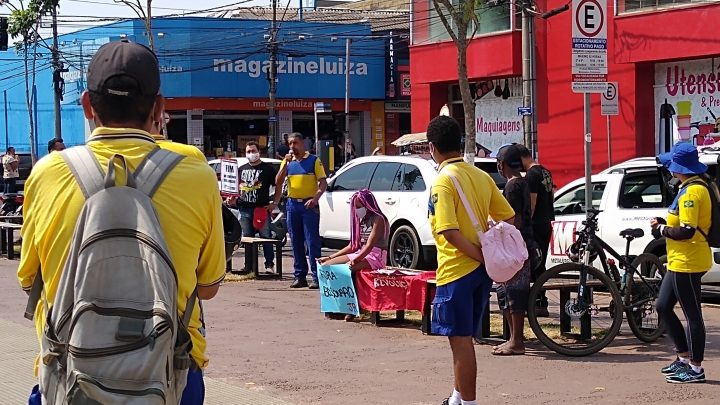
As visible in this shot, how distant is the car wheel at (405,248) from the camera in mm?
15844

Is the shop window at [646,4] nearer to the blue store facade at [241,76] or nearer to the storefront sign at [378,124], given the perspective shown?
the blue store facade at [241,76]

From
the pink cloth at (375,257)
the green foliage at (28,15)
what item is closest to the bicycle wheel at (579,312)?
the pink cloth at (375,257)

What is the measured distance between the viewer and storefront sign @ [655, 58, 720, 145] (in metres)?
23.6

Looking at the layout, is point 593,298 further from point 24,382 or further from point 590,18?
point 24,382

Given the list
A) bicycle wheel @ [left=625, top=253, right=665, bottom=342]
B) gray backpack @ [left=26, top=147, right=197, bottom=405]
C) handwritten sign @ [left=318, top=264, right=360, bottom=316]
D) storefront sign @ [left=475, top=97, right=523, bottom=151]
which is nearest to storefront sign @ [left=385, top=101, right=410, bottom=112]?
storefront sign @ [left=475, top=97, right=523, bottom=151]

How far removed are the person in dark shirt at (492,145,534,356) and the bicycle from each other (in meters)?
0.14

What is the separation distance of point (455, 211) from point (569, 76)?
64.7 feet

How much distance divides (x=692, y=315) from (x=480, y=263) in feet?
7.36

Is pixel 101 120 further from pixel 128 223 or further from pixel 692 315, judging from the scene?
pixel 692 315

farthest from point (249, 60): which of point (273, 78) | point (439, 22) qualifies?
point (439, 22)

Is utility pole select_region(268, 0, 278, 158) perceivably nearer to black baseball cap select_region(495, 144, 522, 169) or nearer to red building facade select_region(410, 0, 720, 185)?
red building facade select_region(410, 0, 720, 185)

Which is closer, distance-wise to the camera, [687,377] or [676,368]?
[687,377]

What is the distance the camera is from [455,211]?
6.96 meters

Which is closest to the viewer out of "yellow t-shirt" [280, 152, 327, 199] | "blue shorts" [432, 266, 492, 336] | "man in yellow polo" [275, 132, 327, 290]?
"blue shorts" [432, 266, 492, 336]
